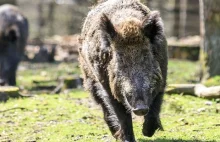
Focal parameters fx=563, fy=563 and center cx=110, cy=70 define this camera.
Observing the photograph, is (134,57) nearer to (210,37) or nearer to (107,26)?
(107,26)

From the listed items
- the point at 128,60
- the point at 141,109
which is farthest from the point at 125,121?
the point at 141,109

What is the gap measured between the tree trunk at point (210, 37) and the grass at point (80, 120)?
2.56m

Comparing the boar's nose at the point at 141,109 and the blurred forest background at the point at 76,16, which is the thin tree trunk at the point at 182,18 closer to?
the blurred forest background at the point at 76,16

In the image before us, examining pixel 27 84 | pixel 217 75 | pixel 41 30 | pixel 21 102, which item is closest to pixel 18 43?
pixel 27 84

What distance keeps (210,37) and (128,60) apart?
6555mm

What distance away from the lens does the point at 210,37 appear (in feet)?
39.2

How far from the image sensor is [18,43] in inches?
528

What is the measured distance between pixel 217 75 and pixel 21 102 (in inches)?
172

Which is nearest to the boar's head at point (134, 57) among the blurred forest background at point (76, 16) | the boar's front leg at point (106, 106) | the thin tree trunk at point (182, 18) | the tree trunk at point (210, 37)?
the boar's front leg at point (106, 106)

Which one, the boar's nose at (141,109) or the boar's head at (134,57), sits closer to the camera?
the boar's nose at (141,109)

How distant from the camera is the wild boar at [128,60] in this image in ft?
18.3

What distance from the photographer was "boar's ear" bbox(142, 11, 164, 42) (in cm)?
583

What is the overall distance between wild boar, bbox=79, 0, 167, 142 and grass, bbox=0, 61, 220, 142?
2.12 feet

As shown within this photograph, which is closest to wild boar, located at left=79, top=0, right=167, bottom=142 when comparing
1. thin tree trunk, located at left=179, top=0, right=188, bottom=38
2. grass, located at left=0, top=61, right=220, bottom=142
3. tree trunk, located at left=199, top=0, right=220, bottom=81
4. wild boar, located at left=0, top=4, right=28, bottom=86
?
grass, located at left=0, top=61, right=220, bottom=142
